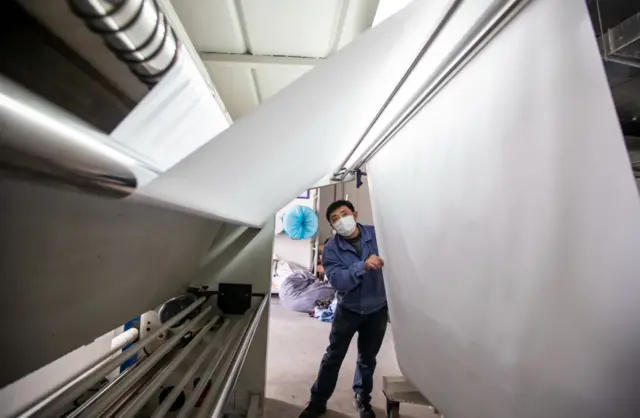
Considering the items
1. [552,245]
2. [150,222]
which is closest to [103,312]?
[150,222]

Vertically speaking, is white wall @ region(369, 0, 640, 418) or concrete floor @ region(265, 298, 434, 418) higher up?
white wall @ region(369, 0, 640, 418)

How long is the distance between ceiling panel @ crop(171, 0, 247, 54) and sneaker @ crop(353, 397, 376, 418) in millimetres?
1774

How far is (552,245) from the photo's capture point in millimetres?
394

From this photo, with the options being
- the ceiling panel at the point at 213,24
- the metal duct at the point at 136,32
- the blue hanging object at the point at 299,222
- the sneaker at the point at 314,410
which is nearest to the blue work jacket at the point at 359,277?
the sneaker at the point at 314,410

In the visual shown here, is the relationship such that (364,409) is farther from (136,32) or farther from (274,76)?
(136,32)

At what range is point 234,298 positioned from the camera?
1.41 metres

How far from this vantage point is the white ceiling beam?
3.84 ft

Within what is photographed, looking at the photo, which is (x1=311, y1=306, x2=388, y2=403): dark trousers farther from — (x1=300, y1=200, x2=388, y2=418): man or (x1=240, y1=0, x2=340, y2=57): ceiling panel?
(x1=240, y1=0, x2=340, y2=57): ceiling panel

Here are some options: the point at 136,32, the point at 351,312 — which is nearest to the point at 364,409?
the point at 351,312

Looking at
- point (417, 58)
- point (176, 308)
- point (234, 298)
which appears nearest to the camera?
point (417, 58)

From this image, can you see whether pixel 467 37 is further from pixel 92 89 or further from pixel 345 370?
pixel 345 370

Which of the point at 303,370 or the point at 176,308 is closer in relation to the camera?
the point at 176,308

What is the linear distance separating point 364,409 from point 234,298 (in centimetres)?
93

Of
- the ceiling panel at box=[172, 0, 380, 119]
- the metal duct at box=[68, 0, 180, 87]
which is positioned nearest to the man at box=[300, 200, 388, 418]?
the ceiling panel at box=[172, 0, 380, 119]
